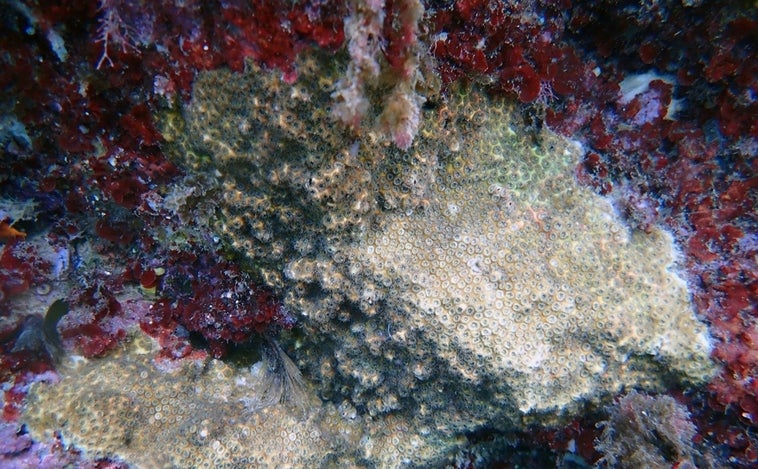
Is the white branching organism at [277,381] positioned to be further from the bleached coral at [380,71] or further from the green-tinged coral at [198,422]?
the bleached coral at [380,71]

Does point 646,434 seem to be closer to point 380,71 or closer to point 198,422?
point 380,71

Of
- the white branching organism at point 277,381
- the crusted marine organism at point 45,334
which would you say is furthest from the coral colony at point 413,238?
the white branching organism at point 277,381

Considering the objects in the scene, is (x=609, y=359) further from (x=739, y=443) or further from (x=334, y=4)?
(x=334, y=4)

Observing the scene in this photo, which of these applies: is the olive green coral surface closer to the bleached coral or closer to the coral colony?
the coral colony

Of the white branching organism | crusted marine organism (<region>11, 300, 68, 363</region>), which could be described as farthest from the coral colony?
the white branching organism

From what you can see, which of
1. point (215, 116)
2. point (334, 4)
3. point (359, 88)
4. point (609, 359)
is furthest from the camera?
point (609, 359)

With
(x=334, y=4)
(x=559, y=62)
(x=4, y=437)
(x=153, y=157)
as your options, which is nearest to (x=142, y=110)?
(x=153, y=157)

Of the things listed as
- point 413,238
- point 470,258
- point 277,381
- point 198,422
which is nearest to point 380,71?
point 413,238
